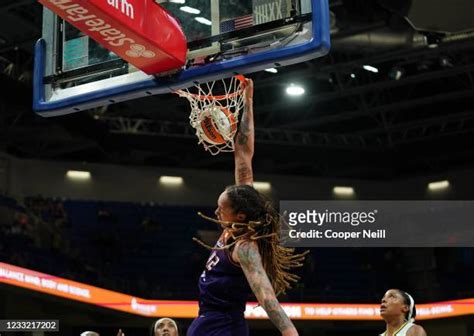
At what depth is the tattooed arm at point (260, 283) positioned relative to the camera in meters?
2.94

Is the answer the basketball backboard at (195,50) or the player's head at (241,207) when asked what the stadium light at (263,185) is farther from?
the player's head at (241,207)

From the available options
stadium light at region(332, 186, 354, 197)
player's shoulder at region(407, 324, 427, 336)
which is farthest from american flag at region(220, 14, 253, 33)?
stadium light at region(332, 186, 354, 197)

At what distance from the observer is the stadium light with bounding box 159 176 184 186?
20.5 m

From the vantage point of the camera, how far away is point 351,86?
55.2 feet

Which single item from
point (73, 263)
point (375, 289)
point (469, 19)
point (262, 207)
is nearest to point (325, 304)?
point (375, 289)

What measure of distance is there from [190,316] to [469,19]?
304 inches

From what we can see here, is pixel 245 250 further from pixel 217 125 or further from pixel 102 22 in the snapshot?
pixel 102 22

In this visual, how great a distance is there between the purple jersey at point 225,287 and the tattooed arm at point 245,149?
573 millimetres

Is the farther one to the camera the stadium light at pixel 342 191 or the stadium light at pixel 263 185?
the stadium light at pixel 342 191

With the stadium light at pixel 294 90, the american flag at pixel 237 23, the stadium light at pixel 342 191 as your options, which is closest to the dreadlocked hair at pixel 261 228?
the american flag at pixel 237 23

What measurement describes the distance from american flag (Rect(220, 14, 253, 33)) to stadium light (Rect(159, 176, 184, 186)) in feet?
52.4

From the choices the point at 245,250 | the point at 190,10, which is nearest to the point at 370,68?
the point at 190,10

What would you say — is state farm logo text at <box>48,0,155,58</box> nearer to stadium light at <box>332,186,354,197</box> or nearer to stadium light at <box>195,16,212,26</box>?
stadium light at <box>195,16,212,26</box>

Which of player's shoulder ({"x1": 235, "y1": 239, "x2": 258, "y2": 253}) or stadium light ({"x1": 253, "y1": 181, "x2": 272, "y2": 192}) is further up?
stadium light ({"x1": 253, "y1": 181, "x2": 272, "y2": 192})
